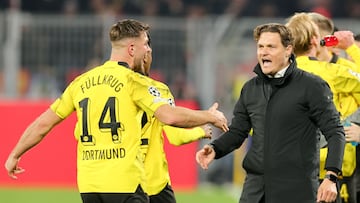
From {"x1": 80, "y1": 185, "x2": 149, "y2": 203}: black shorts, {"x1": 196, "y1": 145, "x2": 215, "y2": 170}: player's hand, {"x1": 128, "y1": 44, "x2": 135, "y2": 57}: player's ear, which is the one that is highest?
{"x1": 128, "y1": 44, "x2": 135, "y2": 57}: player's ear

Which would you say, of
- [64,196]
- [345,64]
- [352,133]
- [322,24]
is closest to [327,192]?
[352,133]

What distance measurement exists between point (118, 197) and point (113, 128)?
48 cm

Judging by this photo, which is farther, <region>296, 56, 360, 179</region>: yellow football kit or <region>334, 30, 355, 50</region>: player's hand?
<region>334, 30, 355, 50</region>: player's hand

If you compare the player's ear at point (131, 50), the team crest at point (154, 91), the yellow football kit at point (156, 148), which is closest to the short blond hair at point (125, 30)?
the player's ear at point (131, 50)

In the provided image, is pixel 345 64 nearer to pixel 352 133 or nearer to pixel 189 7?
pixel 352 133

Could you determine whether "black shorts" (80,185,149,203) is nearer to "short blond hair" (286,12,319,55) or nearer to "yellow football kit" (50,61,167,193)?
"yellow football kit" (50,61,167,193)

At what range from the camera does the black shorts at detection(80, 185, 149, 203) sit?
746cm

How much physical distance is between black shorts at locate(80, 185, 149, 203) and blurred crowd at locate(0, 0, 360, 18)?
12581 millimetres

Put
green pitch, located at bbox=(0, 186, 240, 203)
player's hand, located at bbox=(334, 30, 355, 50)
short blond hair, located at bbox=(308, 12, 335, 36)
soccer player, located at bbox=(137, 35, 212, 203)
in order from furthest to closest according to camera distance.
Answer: green pitch, located at bbox=(0, 186, 240, 203)
short blond hair, located at bbox=(308, 12, 335, 36)
player's hand, located at bbox=(334, 30, 355, 50)
soccer player, located at bbox=(137, 35, 212, 203)

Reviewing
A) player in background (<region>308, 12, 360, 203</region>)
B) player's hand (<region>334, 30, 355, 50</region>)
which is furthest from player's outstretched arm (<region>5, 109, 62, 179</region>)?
player's hand (<region>334, 30, 355, 50</region>)

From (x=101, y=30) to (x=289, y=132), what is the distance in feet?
35.9

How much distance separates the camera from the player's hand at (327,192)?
7.25m

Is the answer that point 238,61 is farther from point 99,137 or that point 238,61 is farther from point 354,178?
point 99,137

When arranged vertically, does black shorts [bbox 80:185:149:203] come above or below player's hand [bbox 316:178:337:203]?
below
